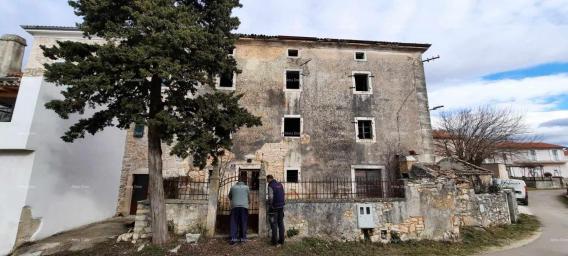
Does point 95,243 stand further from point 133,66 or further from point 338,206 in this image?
point 338,206

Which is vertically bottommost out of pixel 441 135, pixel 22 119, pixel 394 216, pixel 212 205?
pixel 394 216

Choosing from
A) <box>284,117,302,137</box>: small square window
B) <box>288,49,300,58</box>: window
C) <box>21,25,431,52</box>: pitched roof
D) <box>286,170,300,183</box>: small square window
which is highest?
<box>21,25,431,52</box>: pitched roof

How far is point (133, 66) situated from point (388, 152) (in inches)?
473

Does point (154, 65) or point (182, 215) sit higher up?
point (154, 65)

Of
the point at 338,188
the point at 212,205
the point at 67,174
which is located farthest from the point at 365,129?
the point at 67,174

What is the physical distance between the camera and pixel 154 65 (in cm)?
691

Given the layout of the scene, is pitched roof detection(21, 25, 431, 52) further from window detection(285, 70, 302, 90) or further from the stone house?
window detection(285, 70, 302, 90)

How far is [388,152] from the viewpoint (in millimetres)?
14102

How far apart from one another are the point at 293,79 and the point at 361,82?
3901 millimetres

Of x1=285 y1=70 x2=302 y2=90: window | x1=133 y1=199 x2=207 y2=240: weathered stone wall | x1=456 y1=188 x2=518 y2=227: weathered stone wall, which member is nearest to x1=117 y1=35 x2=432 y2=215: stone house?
x1=285 y1=70 x2=302 y2=90: window

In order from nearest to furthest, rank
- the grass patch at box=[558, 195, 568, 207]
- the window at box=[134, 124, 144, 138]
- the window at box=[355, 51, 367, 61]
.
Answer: the window at box=[134, 124, 144, 138]
the window at box=[355, 51, 367, 61]
the grass patch at box=[558, 195, 568, 207]

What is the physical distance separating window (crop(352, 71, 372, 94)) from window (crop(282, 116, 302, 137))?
3.61 m

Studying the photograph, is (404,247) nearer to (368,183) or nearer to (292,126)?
(368,183)

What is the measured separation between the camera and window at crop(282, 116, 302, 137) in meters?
14.0
